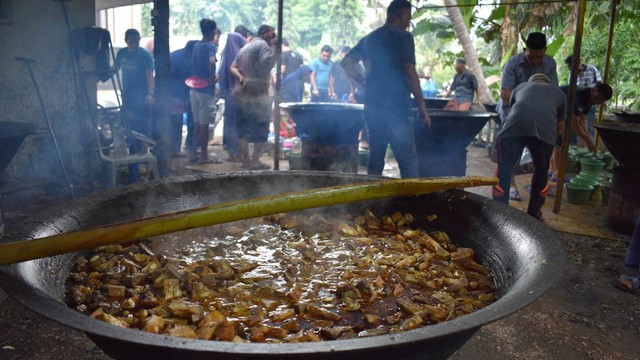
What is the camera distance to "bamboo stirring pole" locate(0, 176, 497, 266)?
5.22ft

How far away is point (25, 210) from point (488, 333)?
5052 millimetres

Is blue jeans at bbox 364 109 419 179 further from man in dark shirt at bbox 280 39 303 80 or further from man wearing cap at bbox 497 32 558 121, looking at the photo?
man in dark shirt at bbox 280 39 303 80

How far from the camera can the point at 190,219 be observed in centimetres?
178

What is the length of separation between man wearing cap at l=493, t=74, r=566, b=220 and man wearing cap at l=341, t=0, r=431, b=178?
3.00 feet

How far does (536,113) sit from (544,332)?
2.54 m

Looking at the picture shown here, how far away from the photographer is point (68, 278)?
2301mm

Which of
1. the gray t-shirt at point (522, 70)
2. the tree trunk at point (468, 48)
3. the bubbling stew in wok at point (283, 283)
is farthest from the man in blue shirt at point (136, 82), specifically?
the tree trunk at point (468, 48)

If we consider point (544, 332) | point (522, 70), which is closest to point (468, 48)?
point (522, 70)

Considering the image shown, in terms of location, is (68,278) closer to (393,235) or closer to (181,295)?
(181,295)

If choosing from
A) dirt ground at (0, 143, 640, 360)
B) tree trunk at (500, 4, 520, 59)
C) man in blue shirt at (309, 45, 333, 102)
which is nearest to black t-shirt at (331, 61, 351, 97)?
man in blue shirt at (309, 45, 333, 102)

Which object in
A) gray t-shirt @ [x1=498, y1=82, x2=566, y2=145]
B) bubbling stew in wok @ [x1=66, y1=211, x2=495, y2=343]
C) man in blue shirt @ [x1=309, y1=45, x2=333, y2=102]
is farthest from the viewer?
man in blue shirt @ [x1=309, y1=45, x2=333, y2=102]

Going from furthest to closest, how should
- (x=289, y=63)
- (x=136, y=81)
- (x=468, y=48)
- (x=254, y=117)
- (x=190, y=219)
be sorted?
(x=468, y=48) → (x=289, y=63) → (x=136, y=81) → (x=254, y=117) → (x=190, y=219)

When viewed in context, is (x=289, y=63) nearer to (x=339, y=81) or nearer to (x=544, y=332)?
(x=339, y=81)

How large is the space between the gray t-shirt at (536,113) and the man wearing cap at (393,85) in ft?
3.04
